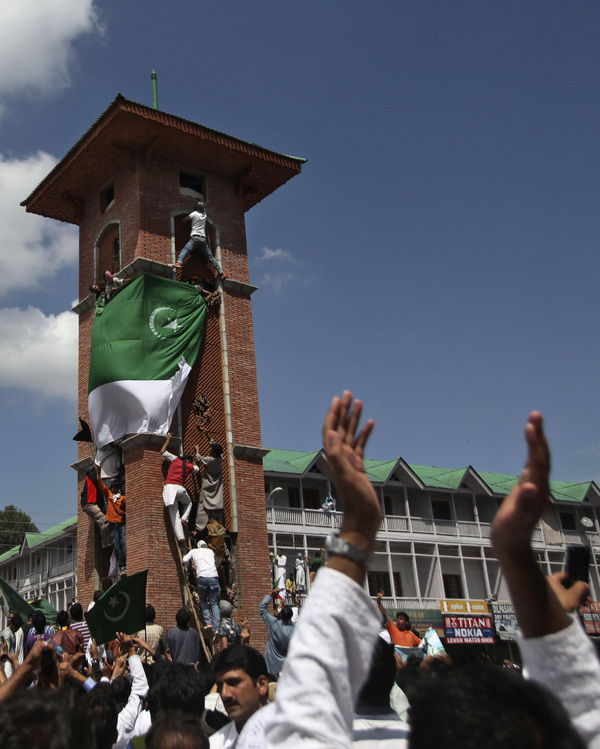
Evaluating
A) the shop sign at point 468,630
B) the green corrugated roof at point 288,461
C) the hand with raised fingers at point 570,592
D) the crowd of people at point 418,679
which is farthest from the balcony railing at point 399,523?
the crowd of people at point 418,679

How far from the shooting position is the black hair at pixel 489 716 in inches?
57.9

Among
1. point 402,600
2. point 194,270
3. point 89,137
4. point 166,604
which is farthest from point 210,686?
point 402,600

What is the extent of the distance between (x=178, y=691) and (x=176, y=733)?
151 centimetres

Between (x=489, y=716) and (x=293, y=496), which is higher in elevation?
(x=293, y=496)

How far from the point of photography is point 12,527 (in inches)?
2080

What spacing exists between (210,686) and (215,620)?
8.30m

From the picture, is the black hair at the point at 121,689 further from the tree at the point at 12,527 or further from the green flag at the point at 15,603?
the tree at the point at 12,527

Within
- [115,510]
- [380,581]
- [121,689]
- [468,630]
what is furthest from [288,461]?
[121,689]

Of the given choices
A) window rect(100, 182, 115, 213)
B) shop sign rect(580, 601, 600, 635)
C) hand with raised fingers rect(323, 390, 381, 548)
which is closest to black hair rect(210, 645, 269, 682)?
hand with raised fingers rect(323, 390, 381, 548)

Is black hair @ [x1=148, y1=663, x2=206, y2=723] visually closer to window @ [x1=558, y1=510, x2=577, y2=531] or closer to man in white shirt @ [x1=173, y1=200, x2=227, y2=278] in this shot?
man in white shirt @ [x1=173, y1=200, x2=227, y2=278]

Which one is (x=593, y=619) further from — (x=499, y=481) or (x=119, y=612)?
(x=119, y=612)

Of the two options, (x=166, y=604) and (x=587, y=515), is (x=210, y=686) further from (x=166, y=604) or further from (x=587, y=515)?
(x=587, y=515)

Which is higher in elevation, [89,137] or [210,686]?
[89,137]

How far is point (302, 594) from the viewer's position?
28.4m
